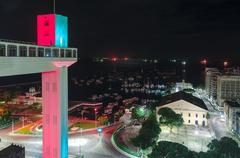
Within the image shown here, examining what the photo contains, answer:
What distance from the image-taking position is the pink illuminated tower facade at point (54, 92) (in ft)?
54.0

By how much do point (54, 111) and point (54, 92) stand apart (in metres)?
1.27

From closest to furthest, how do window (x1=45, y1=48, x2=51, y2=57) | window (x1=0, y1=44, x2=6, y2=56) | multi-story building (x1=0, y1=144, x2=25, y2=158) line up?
1. window (x1=0, y1=44, x2=6, y2=56)
2. window (x1=45, y1=48, x2=51, y2=57)
3. multi-story building (x1=0, y1=144, x2=25, y2=158)

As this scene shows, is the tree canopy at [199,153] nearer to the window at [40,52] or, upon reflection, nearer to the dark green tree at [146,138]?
the dark green tree at [146,138]

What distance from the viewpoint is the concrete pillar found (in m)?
16.6

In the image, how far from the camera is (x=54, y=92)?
1664cm

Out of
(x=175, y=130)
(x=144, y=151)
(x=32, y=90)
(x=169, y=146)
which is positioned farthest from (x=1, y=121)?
(x=32, y=90)

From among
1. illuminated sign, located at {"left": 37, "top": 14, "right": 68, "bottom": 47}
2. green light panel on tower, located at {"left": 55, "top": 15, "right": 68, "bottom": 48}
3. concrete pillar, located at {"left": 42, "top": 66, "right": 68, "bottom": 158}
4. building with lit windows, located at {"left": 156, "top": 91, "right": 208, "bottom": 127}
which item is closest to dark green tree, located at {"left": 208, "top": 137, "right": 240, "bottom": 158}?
concrete pillar, located at {"left": 42, "top": 66, "right": 68, "bottom": 158}

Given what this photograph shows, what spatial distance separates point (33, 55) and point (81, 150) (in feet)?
63.1

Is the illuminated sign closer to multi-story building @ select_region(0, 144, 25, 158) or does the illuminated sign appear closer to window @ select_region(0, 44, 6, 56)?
window @ select_region(0, 44, 6, 56)

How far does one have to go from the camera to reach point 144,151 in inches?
1179

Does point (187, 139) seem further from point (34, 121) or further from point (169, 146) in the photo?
point (34, 121)

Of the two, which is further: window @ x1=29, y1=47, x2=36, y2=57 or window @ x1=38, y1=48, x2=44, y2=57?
window @ x1=38, y1=48, x2=44, y2=57

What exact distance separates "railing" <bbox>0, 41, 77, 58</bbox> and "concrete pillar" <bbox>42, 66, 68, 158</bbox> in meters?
1.10

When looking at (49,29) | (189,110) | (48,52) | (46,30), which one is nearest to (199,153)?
(48,52)
